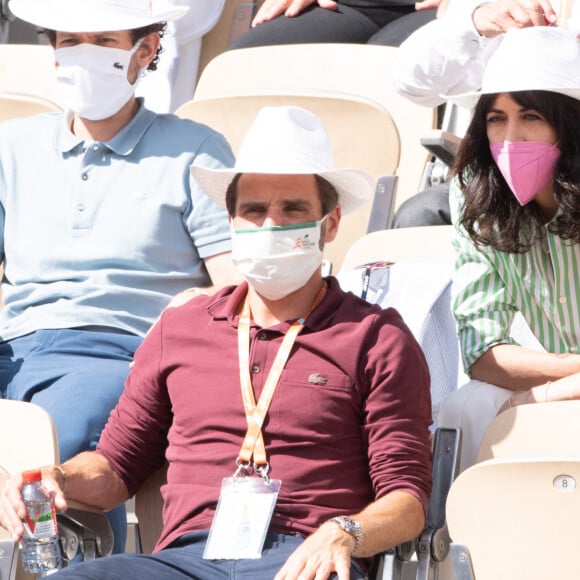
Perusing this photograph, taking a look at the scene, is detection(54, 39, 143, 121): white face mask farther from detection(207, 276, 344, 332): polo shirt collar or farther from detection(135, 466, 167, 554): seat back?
detection(135, 466, 167, 554): seat back

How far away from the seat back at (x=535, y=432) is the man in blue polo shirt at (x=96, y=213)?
103cm

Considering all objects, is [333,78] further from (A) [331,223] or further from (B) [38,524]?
(B) [38,524]

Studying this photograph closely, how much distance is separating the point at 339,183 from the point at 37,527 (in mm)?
1016

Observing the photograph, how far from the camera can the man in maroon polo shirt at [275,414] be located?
274 cm

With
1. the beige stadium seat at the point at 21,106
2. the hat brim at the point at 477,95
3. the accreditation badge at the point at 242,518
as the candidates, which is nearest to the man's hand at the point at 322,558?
the accreditation badge at the point at 242,518

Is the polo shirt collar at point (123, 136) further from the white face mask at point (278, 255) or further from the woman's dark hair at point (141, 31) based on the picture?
the white face mask at point (278, 255)

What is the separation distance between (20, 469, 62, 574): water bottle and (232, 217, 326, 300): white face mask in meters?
0.64

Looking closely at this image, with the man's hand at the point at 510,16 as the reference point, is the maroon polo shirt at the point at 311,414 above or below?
below

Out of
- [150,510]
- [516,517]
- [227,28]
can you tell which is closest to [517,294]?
[516,517]

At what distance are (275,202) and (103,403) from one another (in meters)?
0.70

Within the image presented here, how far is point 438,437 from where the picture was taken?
9.72 feet

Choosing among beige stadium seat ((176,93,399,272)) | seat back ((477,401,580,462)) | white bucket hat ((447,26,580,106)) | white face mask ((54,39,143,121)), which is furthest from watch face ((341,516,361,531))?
beige stadium seat ((176,93,399,272))

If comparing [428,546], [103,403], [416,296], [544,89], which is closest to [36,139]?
[103,403]

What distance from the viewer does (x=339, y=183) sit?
3.15 meters
